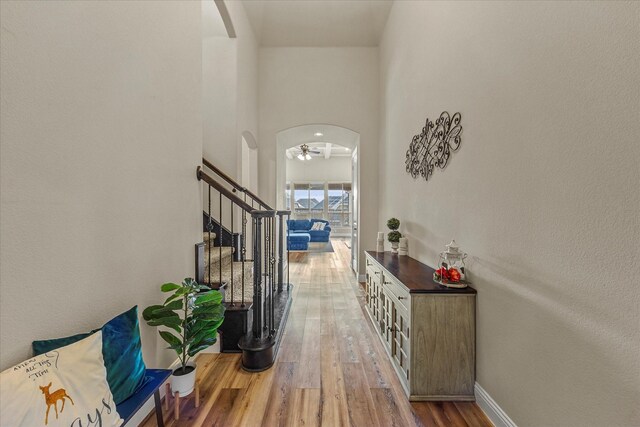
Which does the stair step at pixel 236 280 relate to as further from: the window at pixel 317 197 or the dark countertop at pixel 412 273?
the window at pixel 317 197

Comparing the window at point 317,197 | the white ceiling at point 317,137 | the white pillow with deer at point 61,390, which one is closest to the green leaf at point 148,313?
the white pillow with deer at point 61,390

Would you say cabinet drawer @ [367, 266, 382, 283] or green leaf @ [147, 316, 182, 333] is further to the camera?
cabinet drawer @ [367, 266, 382, 283]

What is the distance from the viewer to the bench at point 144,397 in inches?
48.9

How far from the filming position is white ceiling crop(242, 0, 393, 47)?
4.27m

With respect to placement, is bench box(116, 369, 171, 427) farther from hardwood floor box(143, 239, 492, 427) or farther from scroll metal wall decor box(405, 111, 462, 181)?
scroll metal wall decor box(405, 111, 462, 181)

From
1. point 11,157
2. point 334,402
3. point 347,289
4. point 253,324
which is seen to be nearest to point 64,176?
point 11,157

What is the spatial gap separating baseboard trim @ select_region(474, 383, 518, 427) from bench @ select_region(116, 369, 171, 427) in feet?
6.38

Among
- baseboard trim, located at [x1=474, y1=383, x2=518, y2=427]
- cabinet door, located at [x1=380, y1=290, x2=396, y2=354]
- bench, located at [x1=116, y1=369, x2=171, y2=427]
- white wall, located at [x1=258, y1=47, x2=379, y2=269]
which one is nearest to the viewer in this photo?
bench, located at [x1=116, y1=369, x2=171, y2=427]

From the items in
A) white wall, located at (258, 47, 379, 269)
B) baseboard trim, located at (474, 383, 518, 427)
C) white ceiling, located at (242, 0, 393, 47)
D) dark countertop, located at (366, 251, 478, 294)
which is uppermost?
white ceiling, located at (242, 0, 393, 47)

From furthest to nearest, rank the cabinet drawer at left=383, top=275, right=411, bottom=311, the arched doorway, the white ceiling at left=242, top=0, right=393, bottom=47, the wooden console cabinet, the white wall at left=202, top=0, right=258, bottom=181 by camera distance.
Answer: the arched doorway → the white ceiling at left=242, top=0, right=393, bottom=47 → the white wall at left=202, top=0, right=258, bottom=181 → the cabinet drawer at left=383, top=275, right=411, bottom=311 → the wooden console cabinet

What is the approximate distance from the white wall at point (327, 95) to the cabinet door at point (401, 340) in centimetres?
278

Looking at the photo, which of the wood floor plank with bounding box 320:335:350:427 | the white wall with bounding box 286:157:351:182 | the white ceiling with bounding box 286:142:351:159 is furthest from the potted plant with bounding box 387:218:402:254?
the white wall with bounding box 286:157:351:182

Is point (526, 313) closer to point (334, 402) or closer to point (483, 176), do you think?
point (483, 176)

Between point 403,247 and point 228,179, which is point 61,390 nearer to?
point 228,179
